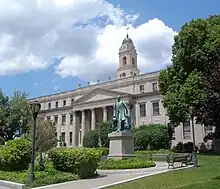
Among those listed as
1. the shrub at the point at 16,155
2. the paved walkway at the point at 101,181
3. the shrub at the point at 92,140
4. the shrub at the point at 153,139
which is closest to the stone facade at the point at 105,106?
the shrub at the point at 153,139

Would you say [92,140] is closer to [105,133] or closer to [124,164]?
[105,133]

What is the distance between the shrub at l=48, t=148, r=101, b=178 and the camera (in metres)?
16.9

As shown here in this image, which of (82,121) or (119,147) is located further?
(82,121)

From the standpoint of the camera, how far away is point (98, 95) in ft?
219

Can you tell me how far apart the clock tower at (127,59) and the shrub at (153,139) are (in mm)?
35903

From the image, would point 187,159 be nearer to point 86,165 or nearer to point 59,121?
point 86,165

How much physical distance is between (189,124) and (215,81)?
40292mm

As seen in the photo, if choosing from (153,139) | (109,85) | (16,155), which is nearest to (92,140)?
(153,139)

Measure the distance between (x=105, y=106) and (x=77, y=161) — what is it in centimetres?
4828

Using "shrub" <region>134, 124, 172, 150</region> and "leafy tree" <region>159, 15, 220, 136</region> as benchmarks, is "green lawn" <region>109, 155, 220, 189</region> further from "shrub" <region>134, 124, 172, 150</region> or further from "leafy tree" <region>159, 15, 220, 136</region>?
"shrub" <region>134, 124, 172, 150</region>

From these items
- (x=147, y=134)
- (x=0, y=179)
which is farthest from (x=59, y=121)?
(x=0, y=179)

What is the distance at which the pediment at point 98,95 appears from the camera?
211ft

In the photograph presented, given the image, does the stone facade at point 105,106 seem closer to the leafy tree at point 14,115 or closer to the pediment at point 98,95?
the pediment at point 98,95

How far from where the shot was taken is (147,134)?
50375 mm
